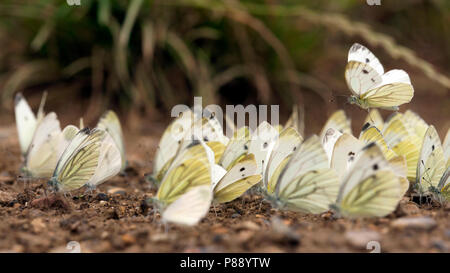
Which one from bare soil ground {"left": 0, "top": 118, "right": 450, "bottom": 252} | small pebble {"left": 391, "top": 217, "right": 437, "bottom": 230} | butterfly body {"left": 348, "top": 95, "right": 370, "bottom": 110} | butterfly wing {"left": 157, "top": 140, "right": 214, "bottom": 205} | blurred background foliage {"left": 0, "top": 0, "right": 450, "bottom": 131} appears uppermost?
blurred background foliage {"left": 0, "top": 0, "right": 450, "bottom": 131}

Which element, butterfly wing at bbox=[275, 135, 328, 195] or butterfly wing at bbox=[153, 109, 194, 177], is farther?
butterfly wing at bbox=[153, 109, 194, 177]

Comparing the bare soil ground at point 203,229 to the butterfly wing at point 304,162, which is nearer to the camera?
the bare soil ground at point 203,229

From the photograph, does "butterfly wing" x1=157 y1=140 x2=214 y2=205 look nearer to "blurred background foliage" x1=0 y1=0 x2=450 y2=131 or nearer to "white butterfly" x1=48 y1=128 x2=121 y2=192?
"white butterfly" x1=48 y1=128 x2=121 y2=192

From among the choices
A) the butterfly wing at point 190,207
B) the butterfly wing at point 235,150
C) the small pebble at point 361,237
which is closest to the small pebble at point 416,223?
the small pebble at point 361,237

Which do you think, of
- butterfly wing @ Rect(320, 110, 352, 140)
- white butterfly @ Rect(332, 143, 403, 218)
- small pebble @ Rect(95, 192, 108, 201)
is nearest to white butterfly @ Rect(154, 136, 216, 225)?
white butterfly @ Rect(332, 143, 403, 218)

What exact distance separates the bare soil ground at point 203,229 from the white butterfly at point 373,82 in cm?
54

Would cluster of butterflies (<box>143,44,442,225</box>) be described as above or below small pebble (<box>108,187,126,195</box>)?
above

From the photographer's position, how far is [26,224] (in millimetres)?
2166

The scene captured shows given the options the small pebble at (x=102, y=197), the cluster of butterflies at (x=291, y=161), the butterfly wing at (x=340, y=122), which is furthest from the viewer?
the butterfly wing at (x=340, y=122)

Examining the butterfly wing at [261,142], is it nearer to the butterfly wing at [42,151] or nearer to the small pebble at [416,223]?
the small pebble at [416,223]

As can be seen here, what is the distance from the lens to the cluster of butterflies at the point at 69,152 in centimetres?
246

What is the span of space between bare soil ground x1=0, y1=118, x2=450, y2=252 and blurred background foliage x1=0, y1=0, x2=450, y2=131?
2550 mm

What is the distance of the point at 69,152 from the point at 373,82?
1550 mm

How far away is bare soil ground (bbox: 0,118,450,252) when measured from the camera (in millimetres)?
1856
